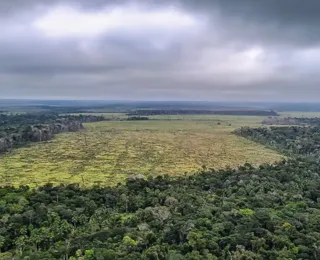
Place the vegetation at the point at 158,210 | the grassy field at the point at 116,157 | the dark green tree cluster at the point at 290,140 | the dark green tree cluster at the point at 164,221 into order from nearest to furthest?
the dark green tree cluster at the point at 164,221 → the vegetation at the point at 158,210 → the grassy field at the point at 116,157 → the dark green tree cluster at the point at 290,140

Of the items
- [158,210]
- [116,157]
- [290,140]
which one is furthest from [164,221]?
[290,140]

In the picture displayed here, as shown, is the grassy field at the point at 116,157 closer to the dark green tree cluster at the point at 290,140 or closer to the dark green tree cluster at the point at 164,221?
the dark green tree cluster at the point at 290,140

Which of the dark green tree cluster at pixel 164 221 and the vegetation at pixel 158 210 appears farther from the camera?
the vegetation at pixel 158 210

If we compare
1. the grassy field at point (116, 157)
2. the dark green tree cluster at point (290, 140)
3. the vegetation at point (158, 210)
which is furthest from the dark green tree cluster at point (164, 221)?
the dark green tree cluster at point (290, 140)

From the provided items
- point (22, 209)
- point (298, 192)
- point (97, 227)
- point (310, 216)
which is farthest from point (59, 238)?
point (298, 192)

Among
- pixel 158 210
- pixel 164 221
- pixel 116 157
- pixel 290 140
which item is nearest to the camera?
pixel 164 221

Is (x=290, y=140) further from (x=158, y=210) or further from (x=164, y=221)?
(x=164, y=221)
